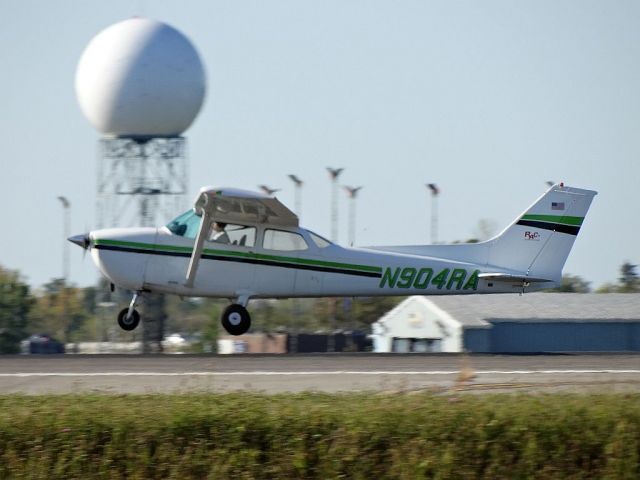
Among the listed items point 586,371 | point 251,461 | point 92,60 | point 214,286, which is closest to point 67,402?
point 251,461

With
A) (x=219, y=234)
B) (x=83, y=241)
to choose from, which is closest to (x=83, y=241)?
(x=83, y=241)

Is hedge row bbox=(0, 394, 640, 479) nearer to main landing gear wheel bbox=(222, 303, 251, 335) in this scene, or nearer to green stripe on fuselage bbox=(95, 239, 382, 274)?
green stripe on fuselage bbox=(95, 239, 382, 274)

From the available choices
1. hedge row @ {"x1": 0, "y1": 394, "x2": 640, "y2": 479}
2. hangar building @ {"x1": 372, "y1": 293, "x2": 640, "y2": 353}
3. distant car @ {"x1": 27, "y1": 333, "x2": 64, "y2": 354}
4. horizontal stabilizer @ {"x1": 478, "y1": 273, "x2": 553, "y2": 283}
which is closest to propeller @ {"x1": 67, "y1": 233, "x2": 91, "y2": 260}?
horizontal stabilizer @ {"x1": 478, "y1": 273, "x2": 553, "y2": 283}

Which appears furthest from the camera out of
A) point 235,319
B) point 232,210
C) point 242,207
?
point 235,319

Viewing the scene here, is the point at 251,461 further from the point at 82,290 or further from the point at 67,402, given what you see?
the point at 82,290

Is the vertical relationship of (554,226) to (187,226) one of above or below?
above

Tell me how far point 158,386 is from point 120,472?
13.0 feet

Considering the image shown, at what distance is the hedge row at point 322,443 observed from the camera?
402 inches

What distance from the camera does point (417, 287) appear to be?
2103 cm

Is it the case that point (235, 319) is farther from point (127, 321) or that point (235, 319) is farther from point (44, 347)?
point (44, 347)

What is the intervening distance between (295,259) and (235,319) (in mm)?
1617

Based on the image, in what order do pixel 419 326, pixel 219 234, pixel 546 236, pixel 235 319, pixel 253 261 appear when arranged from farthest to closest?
pixel 419 326, pixel 546 236, pixel 235 319, pixel 253 261, pixel 219 234

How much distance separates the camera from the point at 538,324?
33.4 metres

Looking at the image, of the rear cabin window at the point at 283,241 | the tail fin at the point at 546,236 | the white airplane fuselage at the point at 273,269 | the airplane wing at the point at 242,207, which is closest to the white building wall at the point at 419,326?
the tail fin at the point at 546,236
